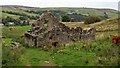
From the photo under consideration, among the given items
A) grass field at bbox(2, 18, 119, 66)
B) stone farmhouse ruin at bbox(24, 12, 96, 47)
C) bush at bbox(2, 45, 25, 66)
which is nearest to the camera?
bush at bbox(2, 45, 25, 66)

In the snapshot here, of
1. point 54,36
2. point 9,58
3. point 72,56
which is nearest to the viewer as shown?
point 9,58

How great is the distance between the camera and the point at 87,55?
37531mm

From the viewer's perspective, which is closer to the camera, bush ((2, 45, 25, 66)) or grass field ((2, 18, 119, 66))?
bush ((2, 45, 25, 66))

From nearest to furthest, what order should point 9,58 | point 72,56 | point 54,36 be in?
1. point 9,58
2. point 72,56
3. point 54,36

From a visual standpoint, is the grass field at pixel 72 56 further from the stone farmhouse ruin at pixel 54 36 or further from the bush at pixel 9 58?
the stone farmhouse ruin at pixel 54 36

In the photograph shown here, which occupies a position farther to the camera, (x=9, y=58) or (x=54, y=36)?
(x=54, y=36)

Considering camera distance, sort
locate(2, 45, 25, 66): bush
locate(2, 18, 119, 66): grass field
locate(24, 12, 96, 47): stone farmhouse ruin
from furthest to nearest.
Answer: locate(24, 12, 96, 47): stone farmhouse ruin, locate(2, 18, 119, 66): grass field, locate(2, 45, 25, 66): bush

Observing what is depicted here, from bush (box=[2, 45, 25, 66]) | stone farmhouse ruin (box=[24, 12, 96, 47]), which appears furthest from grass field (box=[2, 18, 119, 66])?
stone farmhouse ruin (box=[24, 12, 96, 47])

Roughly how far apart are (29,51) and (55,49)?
126 inches

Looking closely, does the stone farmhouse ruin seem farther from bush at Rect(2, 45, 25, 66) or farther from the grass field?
bush at Rect(2, 45, 25, 66)

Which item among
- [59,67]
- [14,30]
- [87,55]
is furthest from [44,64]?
[14,30]

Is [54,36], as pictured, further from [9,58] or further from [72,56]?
[9,58]

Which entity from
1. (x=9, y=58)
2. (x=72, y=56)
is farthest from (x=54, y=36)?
(x=9, y=58)

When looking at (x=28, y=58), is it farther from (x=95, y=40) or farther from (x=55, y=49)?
(x=95, y=40)
